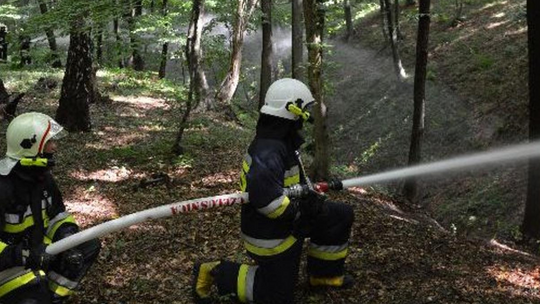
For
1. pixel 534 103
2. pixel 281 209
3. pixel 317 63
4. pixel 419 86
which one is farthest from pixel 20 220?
pixel 419 86

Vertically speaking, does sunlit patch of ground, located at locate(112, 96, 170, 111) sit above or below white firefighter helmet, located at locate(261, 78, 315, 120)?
below

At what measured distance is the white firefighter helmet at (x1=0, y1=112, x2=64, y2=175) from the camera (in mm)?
4574

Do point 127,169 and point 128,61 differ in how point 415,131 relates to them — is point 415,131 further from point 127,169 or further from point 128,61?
point 128,61

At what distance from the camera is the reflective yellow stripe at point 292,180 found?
5.70 metres

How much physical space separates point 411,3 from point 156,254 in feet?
108

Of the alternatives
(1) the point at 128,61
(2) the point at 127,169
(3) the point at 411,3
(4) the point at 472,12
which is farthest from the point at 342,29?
(2) the point at 127,169

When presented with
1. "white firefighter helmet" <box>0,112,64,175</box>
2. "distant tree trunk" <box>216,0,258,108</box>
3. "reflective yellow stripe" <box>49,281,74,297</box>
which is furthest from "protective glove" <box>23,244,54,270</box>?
"distant tree trunk" <box>216,0,258,108</box>

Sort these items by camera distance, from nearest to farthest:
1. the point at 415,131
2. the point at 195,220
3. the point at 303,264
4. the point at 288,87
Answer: the point at 288,87
the point at 303,264
the point at 195,220
the point at 415,131

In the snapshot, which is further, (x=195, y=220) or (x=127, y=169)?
(x=127, y=169)

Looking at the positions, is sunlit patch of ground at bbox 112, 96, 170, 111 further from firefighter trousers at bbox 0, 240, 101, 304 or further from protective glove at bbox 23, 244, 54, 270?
protective glove at bbox 23, 244, 54, 270

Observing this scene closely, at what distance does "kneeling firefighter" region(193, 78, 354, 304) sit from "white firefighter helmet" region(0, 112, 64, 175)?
198 centimetres

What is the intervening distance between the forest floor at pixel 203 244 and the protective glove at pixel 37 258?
201cm

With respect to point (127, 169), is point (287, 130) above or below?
above

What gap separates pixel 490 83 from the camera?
856 inches
